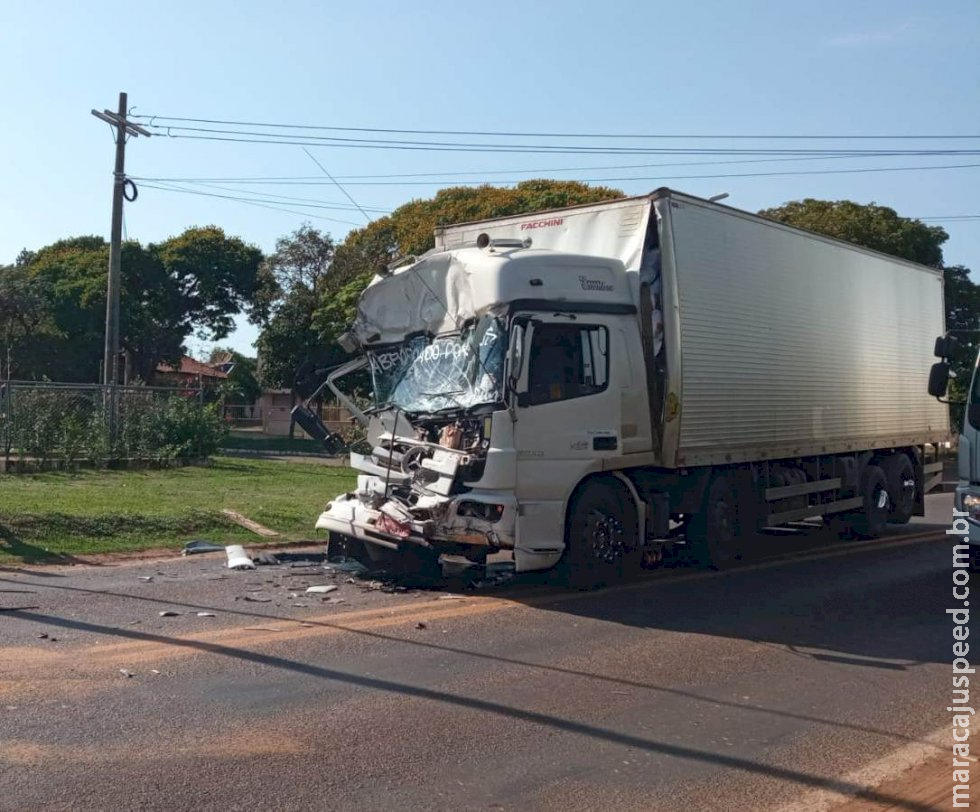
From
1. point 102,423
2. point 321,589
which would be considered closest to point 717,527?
point 321,589

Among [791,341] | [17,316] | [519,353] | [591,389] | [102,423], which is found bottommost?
[102,423]

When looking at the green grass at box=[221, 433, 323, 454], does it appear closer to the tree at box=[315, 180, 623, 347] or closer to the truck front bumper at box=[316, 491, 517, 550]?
the tree at box=[315, 180, 623, 347]

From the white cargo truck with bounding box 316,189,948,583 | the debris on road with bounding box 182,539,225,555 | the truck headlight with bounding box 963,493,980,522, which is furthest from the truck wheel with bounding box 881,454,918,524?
the debris on road with bounding box 182,539,225,555

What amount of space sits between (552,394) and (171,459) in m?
15.0

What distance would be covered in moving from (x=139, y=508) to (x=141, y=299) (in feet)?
132

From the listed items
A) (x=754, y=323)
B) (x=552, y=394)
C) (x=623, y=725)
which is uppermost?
(x=754, y=323)

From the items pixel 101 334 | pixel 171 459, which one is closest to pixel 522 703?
pixel 171 459

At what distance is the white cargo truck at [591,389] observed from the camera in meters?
10.5

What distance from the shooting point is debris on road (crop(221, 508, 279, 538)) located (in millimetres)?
14281

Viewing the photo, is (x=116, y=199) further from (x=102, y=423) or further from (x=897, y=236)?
(x=897, y=236)

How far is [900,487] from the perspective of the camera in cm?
1734

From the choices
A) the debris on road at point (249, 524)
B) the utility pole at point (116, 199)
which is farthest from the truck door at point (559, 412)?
the utility pole at point (116, 199)

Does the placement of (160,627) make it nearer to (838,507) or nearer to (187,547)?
(187,547)

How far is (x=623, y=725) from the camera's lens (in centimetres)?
659
